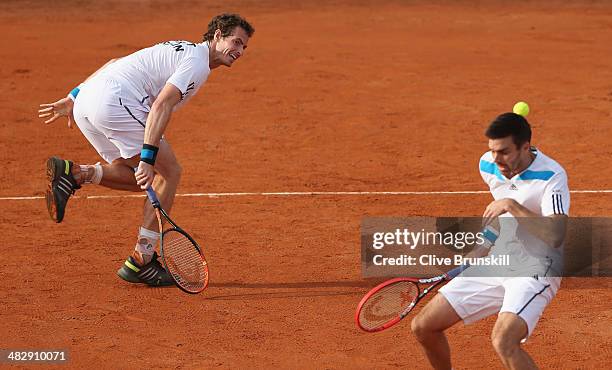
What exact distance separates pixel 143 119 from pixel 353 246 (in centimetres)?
266

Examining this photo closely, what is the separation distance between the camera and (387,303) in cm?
774

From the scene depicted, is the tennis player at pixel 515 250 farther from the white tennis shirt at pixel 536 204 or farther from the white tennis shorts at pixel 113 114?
the white tennis shorts at pixel 113 114

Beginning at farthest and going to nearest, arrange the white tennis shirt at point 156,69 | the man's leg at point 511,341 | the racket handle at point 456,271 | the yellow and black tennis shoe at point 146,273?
the yellow and black tennis shoe at point 146,273
the white tennis shirt at point 156,69
the racket handle at point 456,271
the man's leg at point 511,341

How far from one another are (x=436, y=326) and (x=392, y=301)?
0.53 m

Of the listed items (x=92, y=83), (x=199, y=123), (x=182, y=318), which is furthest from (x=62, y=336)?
(x=199, y=123)

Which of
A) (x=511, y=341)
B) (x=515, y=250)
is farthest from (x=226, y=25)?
(x=511, y=341)

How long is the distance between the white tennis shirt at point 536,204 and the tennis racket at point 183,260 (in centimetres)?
305

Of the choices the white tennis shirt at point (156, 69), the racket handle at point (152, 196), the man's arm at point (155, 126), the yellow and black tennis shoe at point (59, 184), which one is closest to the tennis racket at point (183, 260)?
the racket handle at point (152, 196)

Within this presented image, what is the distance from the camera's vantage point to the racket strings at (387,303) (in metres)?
7.63

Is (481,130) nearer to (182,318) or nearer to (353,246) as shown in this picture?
(353,246)

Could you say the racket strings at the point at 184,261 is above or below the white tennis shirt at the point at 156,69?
below

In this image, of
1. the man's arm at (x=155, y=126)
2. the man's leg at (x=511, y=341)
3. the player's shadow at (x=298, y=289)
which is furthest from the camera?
the player's shadow at (x=298, y=289)

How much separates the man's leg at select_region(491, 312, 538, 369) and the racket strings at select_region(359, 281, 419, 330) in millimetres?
980

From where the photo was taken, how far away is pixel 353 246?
1135cm
